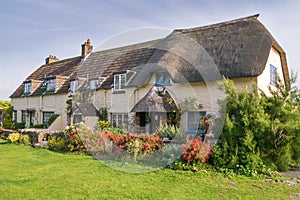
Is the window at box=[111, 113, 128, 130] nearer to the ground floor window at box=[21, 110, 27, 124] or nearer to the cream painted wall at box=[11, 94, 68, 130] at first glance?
the cream painted wall at box=[11, 94, 68, 130]

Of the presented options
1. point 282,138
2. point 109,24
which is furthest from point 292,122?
point 109,24

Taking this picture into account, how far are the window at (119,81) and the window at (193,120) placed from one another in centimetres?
537

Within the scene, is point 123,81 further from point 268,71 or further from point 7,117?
point 7,117

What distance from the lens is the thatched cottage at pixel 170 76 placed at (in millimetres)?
13273

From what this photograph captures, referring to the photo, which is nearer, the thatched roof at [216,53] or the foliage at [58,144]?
the foliage at [58,144]

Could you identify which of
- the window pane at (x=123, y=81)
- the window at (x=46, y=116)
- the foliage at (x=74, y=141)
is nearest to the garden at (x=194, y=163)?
the foliage at (x=74, y=141)

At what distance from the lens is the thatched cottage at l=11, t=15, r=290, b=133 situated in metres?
13.3

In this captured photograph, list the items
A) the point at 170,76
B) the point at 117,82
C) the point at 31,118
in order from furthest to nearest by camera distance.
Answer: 1. the point at 31,118
2. the point at 117,82
3. the point at 170,76

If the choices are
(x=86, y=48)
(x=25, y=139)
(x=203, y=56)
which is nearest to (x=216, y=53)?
(x=203, y=56)

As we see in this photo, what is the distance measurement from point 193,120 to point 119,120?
546 cm

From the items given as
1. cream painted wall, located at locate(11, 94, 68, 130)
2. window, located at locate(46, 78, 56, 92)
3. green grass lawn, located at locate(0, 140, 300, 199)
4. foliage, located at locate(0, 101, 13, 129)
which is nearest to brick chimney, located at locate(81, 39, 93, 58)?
window, located at locate(46, 78, 56, 92)

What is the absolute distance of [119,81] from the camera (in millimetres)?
17625

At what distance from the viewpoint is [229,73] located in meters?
12.8

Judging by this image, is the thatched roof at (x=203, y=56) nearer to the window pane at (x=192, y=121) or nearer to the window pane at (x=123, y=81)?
the window pane at (x=123, y=81)
